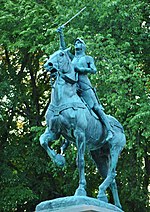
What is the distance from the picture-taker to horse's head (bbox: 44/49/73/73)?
11.1m

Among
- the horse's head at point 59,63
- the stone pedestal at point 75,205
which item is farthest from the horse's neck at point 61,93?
the stone pedestal at point 75,205

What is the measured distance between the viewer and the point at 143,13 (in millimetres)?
21609

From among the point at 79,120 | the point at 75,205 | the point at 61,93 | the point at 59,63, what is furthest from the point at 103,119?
the point at 75,205

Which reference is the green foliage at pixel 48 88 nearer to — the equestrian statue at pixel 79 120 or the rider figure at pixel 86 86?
Answer: the equestrian statue at pixel 79 120

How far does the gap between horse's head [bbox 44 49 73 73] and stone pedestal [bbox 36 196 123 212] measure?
2.20 meters

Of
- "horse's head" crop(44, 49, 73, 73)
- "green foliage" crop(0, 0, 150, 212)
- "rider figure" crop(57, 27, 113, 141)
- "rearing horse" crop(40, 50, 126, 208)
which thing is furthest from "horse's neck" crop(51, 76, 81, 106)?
"green foliage" crop(0, 0, 150, 212)

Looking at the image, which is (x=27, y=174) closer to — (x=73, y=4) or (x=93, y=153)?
(x=73, y=4)

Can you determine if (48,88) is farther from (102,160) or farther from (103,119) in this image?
(103,119)

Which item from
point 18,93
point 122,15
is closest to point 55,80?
point 122,15

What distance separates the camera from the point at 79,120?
11.2m

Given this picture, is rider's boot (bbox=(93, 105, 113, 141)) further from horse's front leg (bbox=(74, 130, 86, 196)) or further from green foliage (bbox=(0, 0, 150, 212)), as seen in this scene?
green foliage (bbox=(0, 0, 150, 212))

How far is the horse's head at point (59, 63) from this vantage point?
11133 mm

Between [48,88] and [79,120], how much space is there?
1389 cm

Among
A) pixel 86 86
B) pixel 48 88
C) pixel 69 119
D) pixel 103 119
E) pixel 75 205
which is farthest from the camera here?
pixel 48 88
